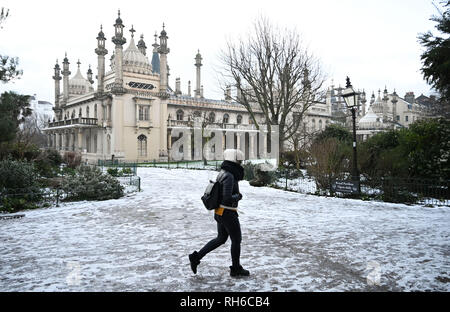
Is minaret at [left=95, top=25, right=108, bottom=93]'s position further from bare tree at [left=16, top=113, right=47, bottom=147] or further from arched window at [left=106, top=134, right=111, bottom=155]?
bare tree at [left=16, top=113, right=47, bottom=147]

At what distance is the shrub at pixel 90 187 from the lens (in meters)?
12.0

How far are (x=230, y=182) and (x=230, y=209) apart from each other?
1.26 feet

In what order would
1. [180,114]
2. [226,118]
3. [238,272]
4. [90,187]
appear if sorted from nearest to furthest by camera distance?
[238,272], [90,187], [180,114], [226,118]

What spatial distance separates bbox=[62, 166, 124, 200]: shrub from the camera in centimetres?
1198

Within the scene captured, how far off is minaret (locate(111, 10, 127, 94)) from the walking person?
35340 millimetres

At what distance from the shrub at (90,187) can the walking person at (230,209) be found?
27.9ft

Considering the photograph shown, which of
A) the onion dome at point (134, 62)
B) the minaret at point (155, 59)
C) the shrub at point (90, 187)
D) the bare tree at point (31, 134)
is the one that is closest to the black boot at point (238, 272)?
the shrub at point (90, 187)

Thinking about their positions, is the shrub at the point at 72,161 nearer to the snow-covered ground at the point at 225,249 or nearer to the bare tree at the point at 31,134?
the bare tree at the point at 31,134


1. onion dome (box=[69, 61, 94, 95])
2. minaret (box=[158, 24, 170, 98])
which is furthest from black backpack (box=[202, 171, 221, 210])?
onion dome (box=[69, 61, 94, 95])

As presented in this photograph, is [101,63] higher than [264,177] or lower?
higher

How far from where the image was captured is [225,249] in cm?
627

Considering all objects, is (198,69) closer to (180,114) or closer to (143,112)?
(180,114)

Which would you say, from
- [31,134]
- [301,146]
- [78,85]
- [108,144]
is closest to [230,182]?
[301,146]

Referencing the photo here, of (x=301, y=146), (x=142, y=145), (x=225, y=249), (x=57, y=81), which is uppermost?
(x=57, y=81)
